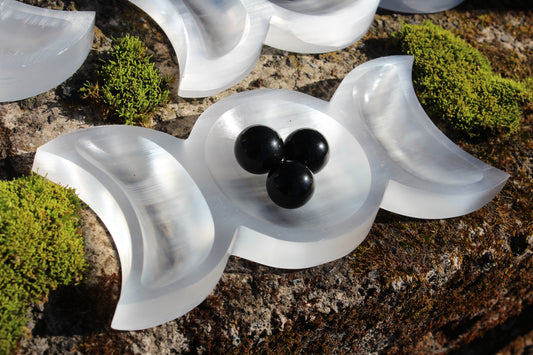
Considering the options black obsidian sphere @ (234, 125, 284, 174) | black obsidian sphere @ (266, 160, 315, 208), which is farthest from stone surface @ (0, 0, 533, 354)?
black obsidian sphere @ (234, 125, 284, 174)

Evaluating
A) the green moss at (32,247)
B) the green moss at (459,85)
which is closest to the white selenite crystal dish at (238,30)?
the green moss at (459,85)

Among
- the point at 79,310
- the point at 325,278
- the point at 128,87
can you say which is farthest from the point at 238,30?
the point at 79,310

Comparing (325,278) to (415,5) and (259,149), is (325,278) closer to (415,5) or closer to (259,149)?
(259,149)

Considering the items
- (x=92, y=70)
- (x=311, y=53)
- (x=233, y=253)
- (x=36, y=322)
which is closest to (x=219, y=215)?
(x=233, y=253)

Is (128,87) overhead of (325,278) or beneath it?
overhead

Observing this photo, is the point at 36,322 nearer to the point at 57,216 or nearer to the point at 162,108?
the point at 57,216

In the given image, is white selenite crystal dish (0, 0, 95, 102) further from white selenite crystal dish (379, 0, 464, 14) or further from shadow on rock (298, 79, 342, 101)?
white selenite crystal dish (379, 0, 464, 14)

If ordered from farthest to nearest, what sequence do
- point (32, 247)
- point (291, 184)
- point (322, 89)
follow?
point (322, 89)
point (291, 184)
point (32, 247)
